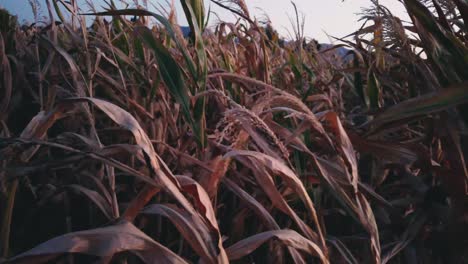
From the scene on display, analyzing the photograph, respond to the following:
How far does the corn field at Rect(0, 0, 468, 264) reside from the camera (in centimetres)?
75

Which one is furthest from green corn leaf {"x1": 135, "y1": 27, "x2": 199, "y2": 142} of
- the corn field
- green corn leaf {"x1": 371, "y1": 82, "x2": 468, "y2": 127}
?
green corn leaf {"x1": 371, "y1": 82, "x2": 468, "y2": 127}

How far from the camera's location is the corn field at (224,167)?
749 mm

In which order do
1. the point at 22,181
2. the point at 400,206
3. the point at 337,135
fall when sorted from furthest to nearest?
the point at 400,206, the point at 22,181, the point at 337,135

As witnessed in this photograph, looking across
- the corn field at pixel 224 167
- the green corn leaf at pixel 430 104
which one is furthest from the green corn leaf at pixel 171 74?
the green corn leaf at pixel 430 104

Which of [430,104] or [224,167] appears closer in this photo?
[224,167]

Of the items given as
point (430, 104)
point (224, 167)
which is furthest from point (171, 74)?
point (430, 104)

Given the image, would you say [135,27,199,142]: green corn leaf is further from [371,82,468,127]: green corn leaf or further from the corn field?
[371,82,468,127]: green corn leaf

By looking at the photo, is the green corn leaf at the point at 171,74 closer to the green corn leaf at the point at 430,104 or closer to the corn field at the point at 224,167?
the corn field at the point at 224,167

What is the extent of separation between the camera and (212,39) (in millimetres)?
2014

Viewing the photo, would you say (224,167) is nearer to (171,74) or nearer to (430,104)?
(171,74)

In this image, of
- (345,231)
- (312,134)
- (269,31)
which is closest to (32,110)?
(312,134)

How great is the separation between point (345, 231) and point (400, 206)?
123 mm

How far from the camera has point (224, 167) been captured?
85cm

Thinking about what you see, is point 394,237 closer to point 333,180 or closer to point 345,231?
point 345,231
